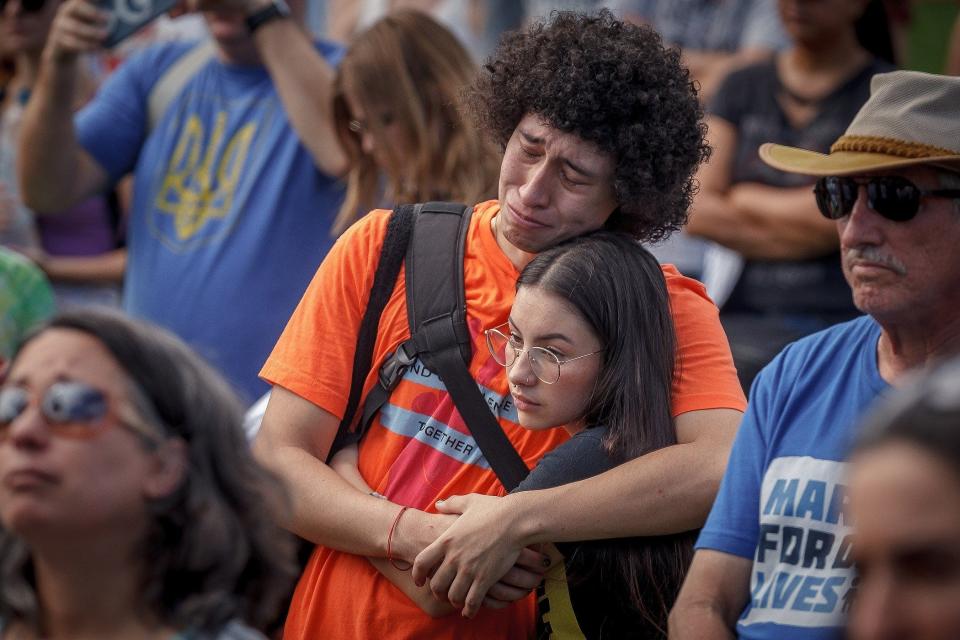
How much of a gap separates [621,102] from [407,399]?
81cm

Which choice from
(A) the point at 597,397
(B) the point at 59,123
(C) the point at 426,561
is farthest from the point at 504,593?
(B) the point at 59,123

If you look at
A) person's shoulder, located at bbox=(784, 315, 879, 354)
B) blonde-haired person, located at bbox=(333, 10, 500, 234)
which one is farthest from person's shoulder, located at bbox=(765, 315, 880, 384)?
blonde-haired person, located at bbox=(333, 10, 500, 234)

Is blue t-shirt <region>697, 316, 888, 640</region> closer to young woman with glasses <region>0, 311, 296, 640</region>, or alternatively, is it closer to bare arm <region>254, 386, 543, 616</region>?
bare arm <region>254, 386, 543, 616</region>

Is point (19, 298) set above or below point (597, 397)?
below

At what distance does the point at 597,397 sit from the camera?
3047mm

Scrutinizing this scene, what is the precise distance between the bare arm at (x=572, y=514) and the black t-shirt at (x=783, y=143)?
181 cm

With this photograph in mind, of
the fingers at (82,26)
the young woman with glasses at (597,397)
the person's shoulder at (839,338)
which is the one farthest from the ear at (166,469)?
the fingers at (82,26)

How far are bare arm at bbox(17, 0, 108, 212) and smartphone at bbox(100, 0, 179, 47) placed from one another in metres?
0.04

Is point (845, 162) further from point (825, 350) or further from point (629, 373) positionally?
point (629, 373)

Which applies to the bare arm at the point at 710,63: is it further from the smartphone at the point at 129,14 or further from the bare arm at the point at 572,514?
the bare arm at the point at 572,514

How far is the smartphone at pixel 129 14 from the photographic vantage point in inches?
188

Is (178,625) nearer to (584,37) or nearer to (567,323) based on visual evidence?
(567,323)

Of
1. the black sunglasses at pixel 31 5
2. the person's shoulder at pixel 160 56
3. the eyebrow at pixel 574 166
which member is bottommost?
the person's shoulder at pixel 160 56

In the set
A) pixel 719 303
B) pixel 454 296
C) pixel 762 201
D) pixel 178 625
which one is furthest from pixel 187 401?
pixel 719 303
